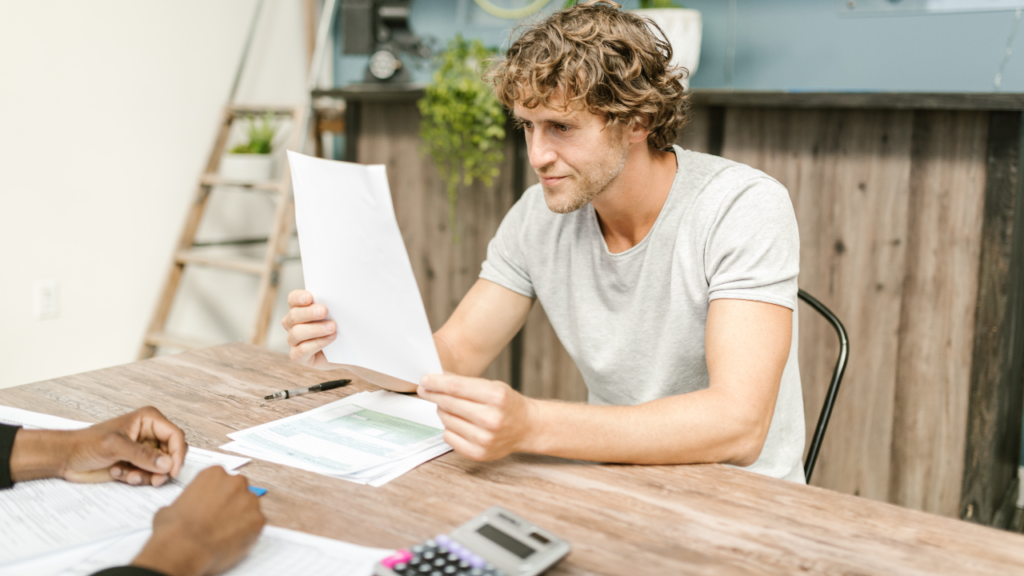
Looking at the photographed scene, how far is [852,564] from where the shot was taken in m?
0.67

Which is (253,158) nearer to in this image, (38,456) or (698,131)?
(698,131)

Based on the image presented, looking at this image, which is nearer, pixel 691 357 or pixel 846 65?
pixel 691 357

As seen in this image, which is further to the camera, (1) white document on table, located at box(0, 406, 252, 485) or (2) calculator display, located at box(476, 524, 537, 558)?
(1) white document on table, located at box(0, 406, 252, 485)

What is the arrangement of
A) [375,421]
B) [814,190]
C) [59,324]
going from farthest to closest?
[59,324] < [814,190] < [375,421]

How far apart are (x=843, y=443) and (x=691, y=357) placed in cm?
103

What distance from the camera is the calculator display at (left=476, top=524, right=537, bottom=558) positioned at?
65 cm

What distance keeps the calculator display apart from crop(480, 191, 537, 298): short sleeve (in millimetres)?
775

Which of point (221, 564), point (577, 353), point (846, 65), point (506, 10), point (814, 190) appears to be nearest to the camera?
point (221, 564)

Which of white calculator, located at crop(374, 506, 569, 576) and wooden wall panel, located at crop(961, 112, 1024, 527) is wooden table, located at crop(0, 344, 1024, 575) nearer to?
white calculator, located at crop(374, 506, 569, 576)

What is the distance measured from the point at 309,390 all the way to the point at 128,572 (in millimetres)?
531

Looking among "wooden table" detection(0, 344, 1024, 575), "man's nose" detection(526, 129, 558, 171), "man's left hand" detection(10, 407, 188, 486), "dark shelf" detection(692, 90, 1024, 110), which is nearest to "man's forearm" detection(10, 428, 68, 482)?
"man's left hand" detection(10, 407, 188, 486)

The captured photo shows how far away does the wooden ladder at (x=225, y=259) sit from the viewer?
265cm

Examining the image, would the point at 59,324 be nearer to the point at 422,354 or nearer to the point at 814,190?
the point at 422,354

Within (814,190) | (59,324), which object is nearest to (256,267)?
(59,324)
